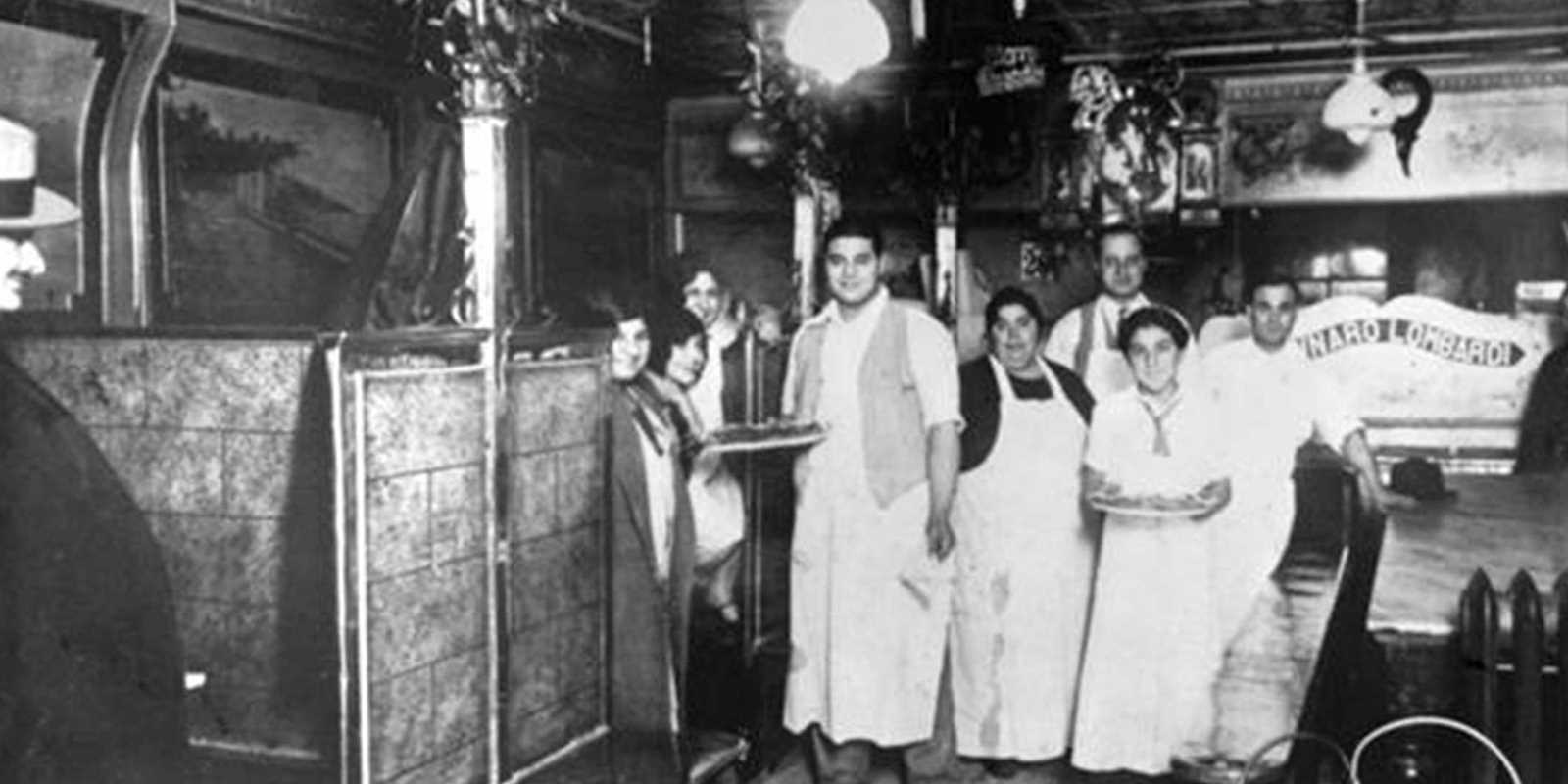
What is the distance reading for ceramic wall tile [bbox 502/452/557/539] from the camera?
3.27 metres

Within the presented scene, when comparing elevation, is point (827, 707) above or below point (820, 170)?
below

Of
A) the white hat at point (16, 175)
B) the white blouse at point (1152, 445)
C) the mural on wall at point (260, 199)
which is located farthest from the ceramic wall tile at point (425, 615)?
the white blouse at point (1152, 445)

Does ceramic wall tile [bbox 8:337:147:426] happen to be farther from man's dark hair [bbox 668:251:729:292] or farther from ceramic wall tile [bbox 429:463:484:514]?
man's dark hair [bbox 668:251:729:292]

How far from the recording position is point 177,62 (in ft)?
13.5

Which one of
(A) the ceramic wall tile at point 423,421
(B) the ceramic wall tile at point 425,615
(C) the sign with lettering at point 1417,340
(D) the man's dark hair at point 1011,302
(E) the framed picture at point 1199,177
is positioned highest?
(E) the framed picture at point 1199,177

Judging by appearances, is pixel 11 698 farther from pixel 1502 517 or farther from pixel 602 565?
pixel 1502 517

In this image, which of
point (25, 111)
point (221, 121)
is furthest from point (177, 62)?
point (25, 111)

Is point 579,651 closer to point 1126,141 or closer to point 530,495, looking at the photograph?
point 530,495

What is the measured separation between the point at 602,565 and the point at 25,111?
1753 millimetres

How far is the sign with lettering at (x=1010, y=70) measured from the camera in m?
6.48

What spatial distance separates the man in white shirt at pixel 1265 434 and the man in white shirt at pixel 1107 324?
37 centimetres

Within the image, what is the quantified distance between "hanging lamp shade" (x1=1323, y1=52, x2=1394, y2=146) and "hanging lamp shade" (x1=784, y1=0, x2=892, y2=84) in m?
2.66

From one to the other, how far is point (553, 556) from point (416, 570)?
1.76ft

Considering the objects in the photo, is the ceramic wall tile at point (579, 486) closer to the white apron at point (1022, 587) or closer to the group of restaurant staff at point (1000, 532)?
the group of restaurant staff at point (1000, 532)
